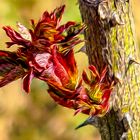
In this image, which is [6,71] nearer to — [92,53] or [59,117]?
[92,53]

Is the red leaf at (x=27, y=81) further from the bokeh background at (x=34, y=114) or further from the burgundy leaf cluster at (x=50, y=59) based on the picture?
the bokeh background at (x=34, y=114)

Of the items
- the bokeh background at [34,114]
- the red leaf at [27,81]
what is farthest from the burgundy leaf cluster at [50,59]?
the bokeh background at [34,114]

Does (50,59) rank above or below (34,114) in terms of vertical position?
above

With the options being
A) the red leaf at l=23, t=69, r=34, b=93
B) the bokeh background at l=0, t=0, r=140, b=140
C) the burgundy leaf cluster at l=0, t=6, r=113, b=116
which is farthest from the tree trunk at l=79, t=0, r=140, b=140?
the bokeh background at l=0, t=0, r=140, b=140

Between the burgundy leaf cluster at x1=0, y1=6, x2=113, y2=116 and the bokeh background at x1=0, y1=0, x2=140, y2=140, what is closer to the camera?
the burgundy leaf cluster at x1=0, y1=6, x2=113, y2=116

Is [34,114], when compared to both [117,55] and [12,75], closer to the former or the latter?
[117,55]

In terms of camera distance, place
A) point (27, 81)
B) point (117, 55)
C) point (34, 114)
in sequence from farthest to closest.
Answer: point (34, 114) → point (117, 55) → point (27, 81)

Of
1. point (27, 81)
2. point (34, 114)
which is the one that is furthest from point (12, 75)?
point (34, 114)

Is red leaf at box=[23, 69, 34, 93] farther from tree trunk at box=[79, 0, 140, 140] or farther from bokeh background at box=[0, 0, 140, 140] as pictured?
bokeh background at box=[0, 0, 140, 140]
